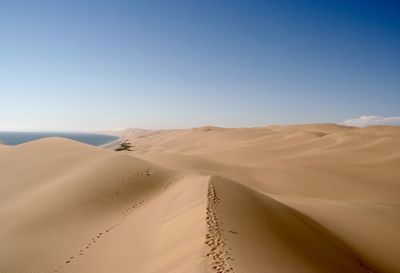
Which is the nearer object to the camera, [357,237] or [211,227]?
[211,227]

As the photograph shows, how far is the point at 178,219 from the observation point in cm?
1034

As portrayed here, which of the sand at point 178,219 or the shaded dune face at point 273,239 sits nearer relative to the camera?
the shaded dune face at point 273,239

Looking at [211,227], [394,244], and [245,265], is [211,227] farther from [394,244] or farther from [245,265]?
[394,244]

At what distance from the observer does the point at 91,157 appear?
22.1 metres

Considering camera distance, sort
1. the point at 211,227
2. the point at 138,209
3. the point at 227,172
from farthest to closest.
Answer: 1. the point at 227,172
2. the point at 138,209
3. the point at 211,227

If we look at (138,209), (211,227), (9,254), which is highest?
(211,227)

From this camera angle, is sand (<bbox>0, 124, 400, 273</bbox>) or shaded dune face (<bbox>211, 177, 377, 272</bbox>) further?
sand (<bbox>0, 124, 400, 273</bbox>)

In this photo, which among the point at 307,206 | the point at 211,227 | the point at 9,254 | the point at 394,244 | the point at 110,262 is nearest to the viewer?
the point at 211,227

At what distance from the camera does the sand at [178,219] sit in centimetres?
802

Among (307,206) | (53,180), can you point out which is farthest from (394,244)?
(53,180)

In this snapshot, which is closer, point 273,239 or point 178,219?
point 273,239

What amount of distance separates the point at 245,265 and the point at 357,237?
27.9ft

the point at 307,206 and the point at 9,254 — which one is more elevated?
the point at 307,206

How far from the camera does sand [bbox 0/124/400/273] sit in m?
8.02
